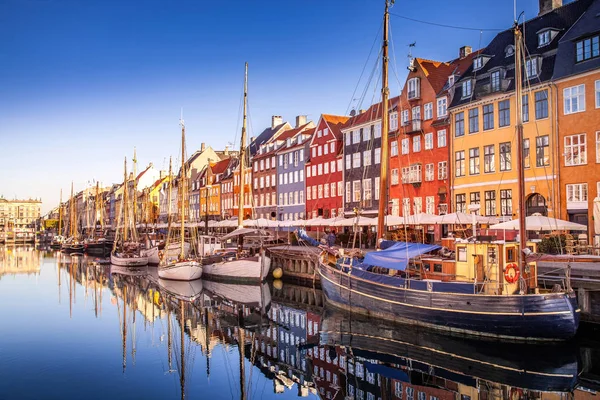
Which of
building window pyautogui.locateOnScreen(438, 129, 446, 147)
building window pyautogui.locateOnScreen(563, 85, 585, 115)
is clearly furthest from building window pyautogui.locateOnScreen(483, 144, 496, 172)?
building window pyautogui.locateOnScreen(563, 85, 585, 115)

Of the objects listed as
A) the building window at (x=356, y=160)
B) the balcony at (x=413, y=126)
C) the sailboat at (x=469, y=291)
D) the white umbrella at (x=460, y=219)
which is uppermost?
the balcony at (x=413, y=126)

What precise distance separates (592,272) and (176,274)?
99.9 feet

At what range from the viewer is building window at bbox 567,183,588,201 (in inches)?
1291

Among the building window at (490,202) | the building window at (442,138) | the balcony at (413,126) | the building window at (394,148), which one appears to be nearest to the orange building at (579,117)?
the building window at (490,202)

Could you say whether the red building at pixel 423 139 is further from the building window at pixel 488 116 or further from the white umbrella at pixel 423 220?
the white umbrella at pixel 423 220

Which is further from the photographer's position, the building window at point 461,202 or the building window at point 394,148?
the building window at point 394,148

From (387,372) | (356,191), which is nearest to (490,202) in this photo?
(356,191)

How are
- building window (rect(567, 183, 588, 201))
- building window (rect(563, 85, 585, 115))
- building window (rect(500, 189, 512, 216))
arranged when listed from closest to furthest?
building window (rect(567, 183, 588, 201)) < building window (rect(563, 85, 585, 115)) < building window (rect(500, 189, 512, 216))

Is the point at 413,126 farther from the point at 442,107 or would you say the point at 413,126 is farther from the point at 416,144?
the point at 442,107

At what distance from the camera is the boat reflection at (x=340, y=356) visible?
658 inches

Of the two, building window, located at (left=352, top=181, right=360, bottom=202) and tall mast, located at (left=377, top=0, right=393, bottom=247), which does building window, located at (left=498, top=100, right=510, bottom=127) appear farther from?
building window, located at (left=352, top=181, right=360, bottom=202)

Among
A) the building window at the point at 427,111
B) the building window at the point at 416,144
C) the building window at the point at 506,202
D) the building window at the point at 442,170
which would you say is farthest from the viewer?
the building window at the point at 416,144

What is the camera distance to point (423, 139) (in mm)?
46500

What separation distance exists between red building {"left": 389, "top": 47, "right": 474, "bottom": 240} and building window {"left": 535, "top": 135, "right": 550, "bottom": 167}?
8.57 m
